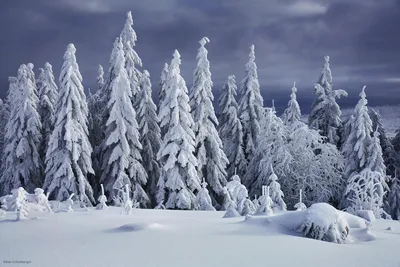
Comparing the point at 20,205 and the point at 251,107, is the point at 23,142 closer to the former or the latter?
the point at 251,107

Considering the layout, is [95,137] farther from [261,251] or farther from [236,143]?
[261,251]

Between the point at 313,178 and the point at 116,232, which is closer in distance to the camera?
the point at 116,232

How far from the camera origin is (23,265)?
19.7 feet

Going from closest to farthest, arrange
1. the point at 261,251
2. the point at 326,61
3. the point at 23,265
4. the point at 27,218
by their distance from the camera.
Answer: the point at 23,265 → the point at 261,251 → the point at 27,218 → the point at 326,61

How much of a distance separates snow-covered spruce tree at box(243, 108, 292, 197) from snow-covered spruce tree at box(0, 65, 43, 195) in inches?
700

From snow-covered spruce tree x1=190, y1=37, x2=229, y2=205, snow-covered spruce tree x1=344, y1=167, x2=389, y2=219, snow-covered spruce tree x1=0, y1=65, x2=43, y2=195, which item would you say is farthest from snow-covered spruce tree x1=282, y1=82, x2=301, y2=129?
snow-covered spruce tree x1=0, y1=65, x2=43, y2=195

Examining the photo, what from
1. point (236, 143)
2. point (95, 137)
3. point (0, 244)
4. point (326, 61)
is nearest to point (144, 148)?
point (95, 137)

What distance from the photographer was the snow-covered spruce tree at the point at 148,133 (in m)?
29.8

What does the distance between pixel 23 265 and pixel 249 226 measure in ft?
15.3

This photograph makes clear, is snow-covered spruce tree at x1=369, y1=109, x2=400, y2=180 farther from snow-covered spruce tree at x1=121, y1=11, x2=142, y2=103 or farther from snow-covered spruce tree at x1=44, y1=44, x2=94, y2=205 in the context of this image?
snow-covered spruce tree at x1=44, y1=44, x2=94, y2=205

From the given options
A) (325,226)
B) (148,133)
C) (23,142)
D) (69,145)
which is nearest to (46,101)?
(23,142)

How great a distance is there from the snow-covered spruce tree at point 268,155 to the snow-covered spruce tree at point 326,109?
5582 millimetres

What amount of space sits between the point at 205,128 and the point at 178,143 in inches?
145

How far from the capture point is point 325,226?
761 cm
